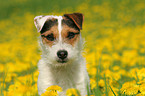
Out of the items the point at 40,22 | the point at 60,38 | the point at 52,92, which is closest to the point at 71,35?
the point at 60,38

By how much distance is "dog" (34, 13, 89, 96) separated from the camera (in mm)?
4395

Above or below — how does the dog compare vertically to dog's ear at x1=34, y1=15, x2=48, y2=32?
below

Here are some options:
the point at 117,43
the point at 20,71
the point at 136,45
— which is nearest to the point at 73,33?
the point at 20,71

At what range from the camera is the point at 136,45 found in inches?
344

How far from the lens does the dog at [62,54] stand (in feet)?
14.4

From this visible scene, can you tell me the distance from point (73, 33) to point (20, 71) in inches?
119

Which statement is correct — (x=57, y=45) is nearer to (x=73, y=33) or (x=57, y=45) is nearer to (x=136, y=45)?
(x=73, y=33)

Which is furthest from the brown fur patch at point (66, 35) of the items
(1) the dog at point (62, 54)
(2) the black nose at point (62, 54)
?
(2) the black nose at point (62, 54)

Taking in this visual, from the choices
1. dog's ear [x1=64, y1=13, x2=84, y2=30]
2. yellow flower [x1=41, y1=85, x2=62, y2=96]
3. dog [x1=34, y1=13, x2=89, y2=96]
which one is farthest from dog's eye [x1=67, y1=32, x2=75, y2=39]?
yellow flower [x1=41, y1=85, x2=62, y2=96]

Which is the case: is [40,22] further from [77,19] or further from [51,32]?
[77,19]

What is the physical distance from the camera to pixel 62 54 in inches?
166

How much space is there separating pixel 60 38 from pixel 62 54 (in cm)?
46

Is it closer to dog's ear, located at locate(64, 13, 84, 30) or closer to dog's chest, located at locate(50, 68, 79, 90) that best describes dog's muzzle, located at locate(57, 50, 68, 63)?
dog's chest, located at locate(50, 68, 79, 90)

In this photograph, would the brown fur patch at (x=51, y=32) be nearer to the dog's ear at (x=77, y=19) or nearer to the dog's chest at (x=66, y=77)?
the dog's ear at (x=77, y=19)
